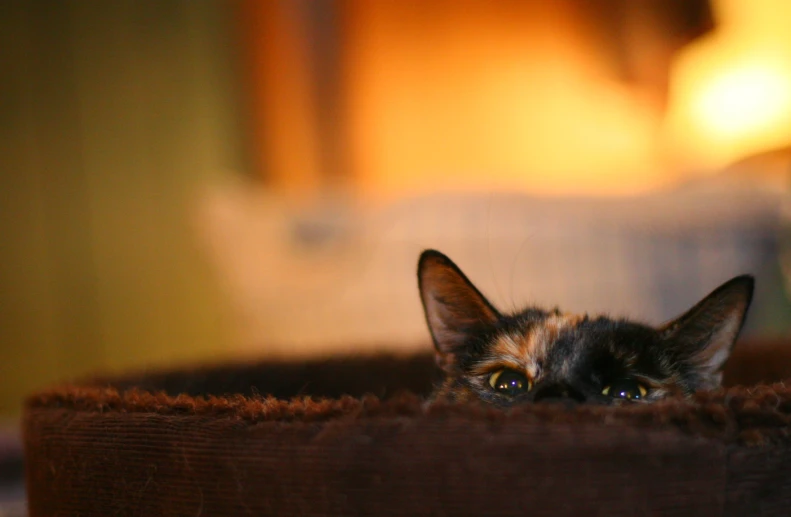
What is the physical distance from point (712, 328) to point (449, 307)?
0.41 meters

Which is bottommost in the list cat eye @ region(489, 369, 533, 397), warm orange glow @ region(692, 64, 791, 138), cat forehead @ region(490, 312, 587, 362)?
cat eye @ region(489, 369, 533, 397)

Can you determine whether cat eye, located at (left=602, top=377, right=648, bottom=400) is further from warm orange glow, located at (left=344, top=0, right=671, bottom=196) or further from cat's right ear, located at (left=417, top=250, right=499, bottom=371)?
warm orange glow, located at (left=344, top=0, right=671, bottom=196)

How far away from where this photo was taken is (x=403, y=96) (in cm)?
336

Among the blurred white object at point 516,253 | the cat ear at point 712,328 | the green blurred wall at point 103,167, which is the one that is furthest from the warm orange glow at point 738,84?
the green blurred wall at point 103,167

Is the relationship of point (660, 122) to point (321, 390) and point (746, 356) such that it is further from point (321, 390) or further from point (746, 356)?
point (321, 390)

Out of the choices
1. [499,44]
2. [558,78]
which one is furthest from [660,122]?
[499,44]

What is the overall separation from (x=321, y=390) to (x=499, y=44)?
7.27 feet

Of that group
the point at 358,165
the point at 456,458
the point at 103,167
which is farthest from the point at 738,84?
the point at 103,167

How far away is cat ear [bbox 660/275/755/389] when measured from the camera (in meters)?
1.05

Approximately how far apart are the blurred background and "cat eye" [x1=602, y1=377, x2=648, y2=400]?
142 cm

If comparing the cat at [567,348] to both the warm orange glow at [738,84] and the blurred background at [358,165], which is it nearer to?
the blurred background at [358,165]

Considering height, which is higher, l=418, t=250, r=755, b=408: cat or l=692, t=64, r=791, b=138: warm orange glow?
l=692, t=64, r=791, b=138: warm orange glow

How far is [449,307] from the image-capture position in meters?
1.20

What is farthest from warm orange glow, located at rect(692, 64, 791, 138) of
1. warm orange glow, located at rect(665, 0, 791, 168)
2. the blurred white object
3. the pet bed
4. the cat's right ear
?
the pet bed
